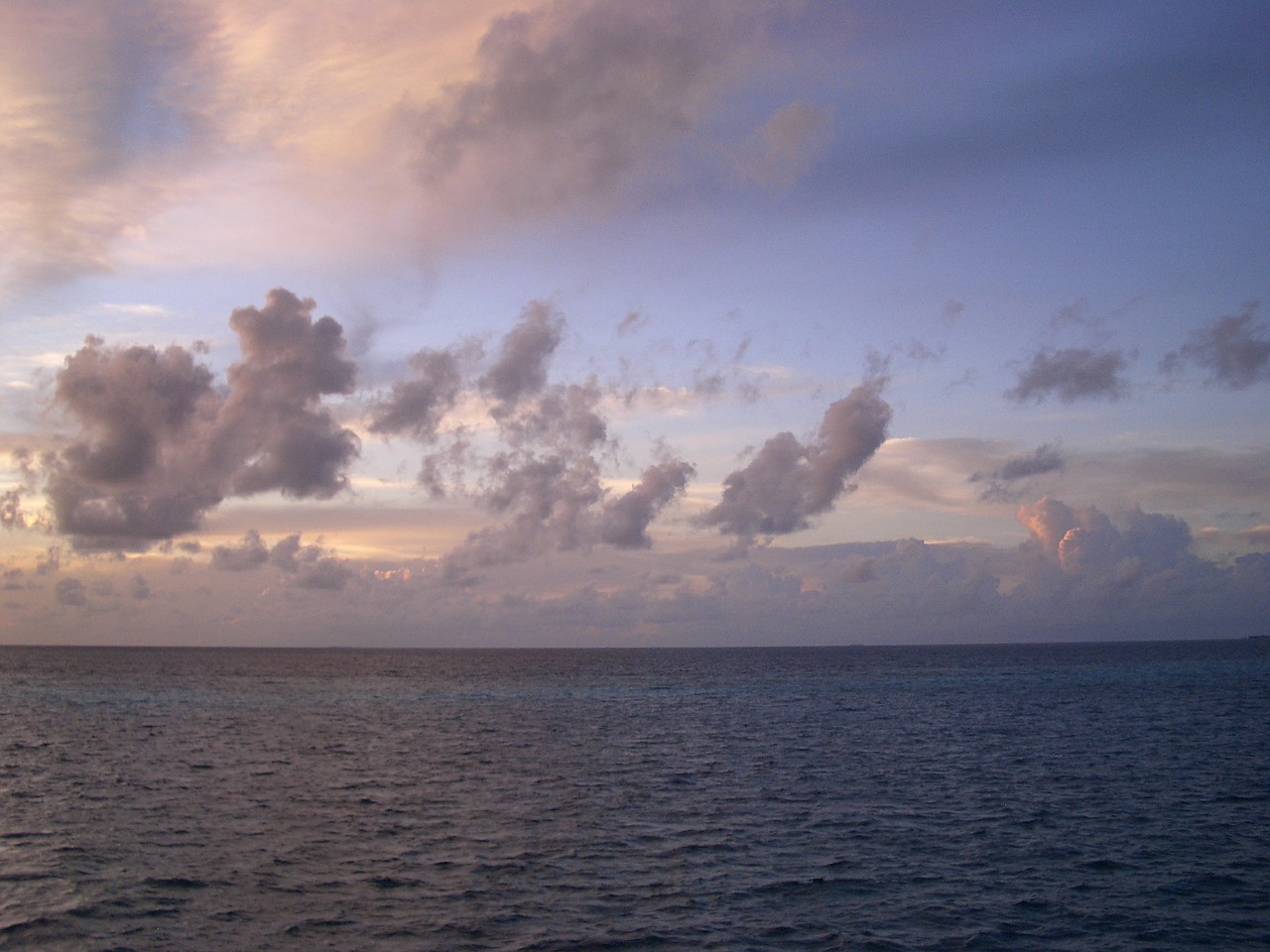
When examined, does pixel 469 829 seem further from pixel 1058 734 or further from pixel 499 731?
pixel 1058 734

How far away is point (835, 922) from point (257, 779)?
35003 millimetres

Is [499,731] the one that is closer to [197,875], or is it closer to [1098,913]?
[197,875]

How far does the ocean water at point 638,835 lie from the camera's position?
2588cm

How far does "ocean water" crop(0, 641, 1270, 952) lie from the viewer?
25875mm

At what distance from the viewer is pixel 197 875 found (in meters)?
30.6

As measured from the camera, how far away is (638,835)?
36.5 metres

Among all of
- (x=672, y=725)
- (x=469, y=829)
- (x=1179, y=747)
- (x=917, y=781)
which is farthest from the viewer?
(x=672, y=725)

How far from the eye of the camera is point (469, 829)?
37500 mm

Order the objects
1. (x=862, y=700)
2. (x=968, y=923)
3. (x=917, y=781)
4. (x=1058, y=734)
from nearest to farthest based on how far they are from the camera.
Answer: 1. (x=968, y=923)
2. (x=917, y=781)
3. (x=1058, y=734)
4. (x=862, y=700)

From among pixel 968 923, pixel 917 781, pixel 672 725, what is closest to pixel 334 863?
pixel 968 923

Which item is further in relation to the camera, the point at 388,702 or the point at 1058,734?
the point at 388,702

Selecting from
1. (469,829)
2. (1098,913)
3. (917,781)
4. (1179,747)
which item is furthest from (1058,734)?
(469,829)

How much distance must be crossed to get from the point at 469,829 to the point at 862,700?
252ft

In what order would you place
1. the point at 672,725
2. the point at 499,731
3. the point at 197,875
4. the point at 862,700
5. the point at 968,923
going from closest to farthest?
the point at 968,923 < the point at 197,875 < the point at 499,731 < the point at 672,725 < the point at 862,700
